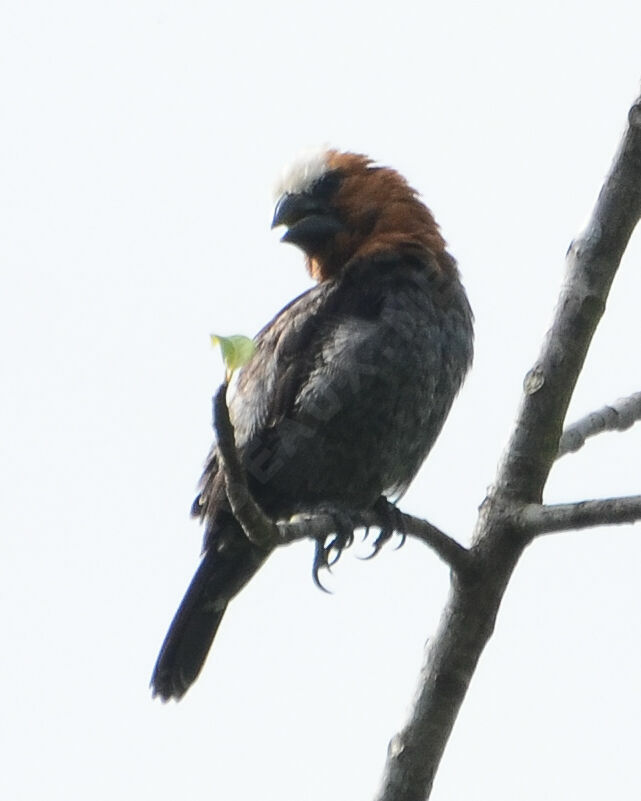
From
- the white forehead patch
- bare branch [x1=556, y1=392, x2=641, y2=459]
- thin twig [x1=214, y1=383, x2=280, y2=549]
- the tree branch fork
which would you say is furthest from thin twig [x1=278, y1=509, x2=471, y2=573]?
the white forehead patch

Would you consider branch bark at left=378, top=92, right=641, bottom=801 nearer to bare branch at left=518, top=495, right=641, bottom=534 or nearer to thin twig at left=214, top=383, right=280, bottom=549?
bare branch at left=518, top=495, right=641, bottom=534

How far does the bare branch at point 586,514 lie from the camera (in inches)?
123

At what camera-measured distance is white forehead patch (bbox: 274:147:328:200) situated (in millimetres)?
5844

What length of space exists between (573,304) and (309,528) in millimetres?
1090

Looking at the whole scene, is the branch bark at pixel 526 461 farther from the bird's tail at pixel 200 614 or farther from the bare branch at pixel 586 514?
the bird's tail at pixel 200 614

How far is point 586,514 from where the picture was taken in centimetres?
319

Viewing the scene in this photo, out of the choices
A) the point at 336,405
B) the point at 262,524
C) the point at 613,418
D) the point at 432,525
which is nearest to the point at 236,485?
the point at 262,524

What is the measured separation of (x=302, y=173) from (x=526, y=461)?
104 inches

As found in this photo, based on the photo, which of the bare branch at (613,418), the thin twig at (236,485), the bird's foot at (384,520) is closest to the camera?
the thin twig at (236,485)

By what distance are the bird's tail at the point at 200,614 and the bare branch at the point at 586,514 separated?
181 cm

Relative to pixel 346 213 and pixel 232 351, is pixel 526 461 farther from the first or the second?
pixel 346 213

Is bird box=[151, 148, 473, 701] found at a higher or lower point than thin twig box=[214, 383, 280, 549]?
higher

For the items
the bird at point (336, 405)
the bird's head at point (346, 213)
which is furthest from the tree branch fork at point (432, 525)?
the bird's head at point (346, 213)

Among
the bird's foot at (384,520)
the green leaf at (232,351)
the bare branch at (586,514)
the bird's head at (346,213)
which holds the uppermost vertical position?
the bird's head at (346,213)
